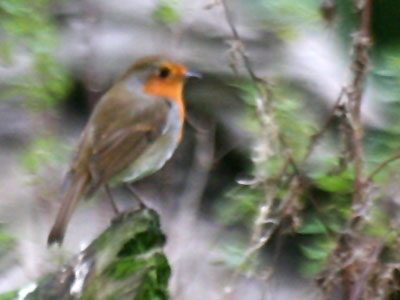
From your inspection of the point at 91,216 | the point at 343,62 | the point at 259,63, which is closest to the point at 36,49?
the point at 91,216

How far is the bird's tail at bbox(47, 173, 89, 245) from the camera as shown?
108 inches

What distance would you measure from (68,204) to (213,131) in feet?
5.84

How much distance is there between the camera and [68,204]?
290cm

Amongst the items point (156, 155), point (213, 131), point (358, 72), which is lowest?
point (213, 131)

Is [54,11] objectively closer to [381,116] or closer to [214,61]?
[214,61]

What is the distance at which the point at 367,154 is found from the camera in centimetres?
419

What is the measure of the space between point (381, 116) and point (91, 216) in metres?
1.32

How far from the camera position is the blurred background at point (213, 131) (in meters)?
3.97

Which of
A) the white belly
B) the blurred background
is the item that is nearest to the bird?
the white belly

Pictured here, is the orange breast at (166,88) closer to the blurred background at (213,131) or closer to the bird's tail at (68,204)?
the blurred background at (213,131)

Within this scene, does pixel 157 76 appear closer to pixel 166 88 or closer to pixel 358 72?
pixel 166 88

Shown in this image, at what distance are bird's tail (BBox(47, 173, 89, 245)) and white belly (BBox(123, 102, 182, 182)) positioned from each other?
216mm

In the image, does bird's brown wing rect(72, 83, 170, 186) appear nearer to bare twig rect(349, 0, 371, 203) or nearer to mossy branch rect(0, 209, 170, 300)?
mossy branch rect(0, 209, 170, 300)

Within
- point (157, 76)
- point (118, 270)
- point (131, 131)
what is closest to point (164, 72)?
point (157, 76)
